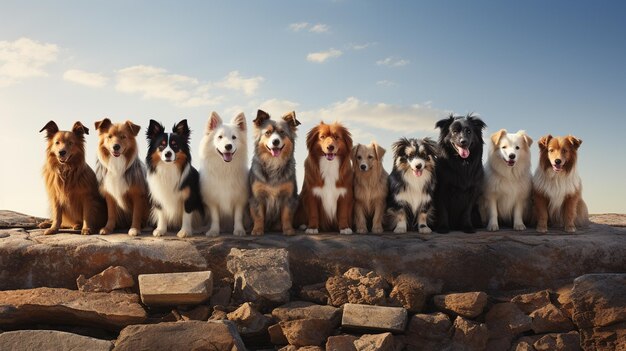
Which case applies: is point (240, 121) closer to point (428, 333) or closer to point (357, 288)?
point (357, 288)

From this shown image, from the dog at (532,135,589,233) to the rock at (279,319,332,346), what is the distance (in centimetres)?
304

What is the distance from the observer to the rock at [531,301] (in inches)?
213

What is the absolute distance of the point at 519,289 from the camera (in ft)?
18.5

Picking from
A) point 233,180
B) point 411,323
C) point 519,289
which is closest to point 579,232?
point 519,289

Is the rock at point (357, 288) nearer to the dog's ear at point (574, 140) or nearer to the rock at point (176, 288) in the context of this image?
the rock at point (176, 288)

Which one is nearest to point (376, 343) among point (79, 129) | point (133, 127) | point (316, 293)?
point (316, 293)

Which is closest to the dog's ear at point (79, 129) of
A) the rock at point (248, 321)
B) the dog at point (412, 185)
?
the rock at point (248, 321)

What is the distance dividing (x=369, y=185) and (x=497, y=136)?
1.72m

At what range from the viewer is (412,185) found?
20.0 feet

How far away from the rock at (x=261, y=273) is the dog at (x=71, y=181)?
6.60ft

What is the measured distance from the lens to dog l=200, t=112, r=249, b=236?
5.93m

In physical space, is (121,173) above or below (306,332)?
above

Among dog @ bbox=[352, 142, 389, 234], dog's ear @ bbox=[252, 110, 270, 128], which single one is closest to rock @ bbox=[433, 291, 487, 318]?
dog @ bbox=[352, 142, 389, 234]

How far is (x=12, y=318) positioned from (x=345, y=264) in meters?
3.40
